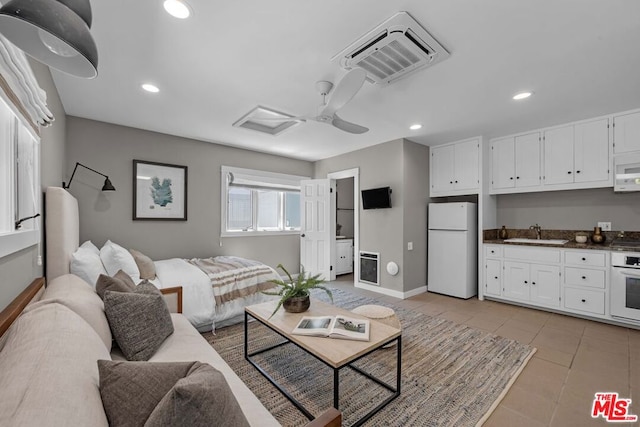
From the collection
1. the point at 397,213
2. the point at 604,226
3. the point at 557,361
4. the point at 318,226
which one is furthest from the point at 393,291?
the point at 604,226

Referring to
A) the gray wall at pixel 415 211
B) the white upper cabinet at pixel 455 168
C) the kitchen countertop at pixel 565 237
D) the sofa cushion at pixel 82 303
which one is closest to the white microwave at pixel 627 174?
the kitchen countertop at pixel 565 237

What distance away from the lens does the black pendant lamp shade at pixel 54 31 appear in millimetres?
694

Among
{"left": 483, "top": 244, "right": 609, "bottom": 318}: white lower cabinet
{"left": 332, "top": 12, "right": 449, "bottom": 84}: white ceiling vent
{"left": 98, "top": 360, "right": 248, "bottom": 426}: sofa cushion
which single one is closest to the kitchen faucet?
{"left": 483, "top": 244, "right": 609, "bottom": 318}: white lower cabinet

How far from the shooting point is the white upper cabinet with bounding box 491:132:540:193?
3.83m

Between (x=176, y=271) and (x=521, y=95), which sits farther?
(x=176, y=271)

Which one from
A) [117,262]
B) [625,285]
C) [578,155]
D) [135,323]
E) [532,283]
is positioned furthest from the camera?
[532,283]

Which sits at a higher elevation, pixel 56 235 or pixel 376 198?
pixel 376 198

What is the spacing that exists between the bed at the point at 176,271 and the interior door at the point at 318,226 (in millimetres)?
1803

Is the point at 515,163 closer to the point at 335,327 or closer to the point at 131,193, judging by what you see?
the point at 335,327

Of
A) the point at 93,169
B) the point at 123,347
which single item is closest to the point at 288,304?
the point at 123,347

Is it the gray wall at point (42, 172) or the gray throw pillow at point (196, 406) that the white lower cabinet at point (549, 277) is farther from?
the gray wall at point (42, 172)

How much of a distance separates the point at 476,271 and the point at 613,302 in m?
1.49

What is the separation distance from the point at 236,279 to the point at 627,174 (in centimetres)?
471

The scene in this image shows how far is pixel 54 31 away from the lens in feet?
2.36
